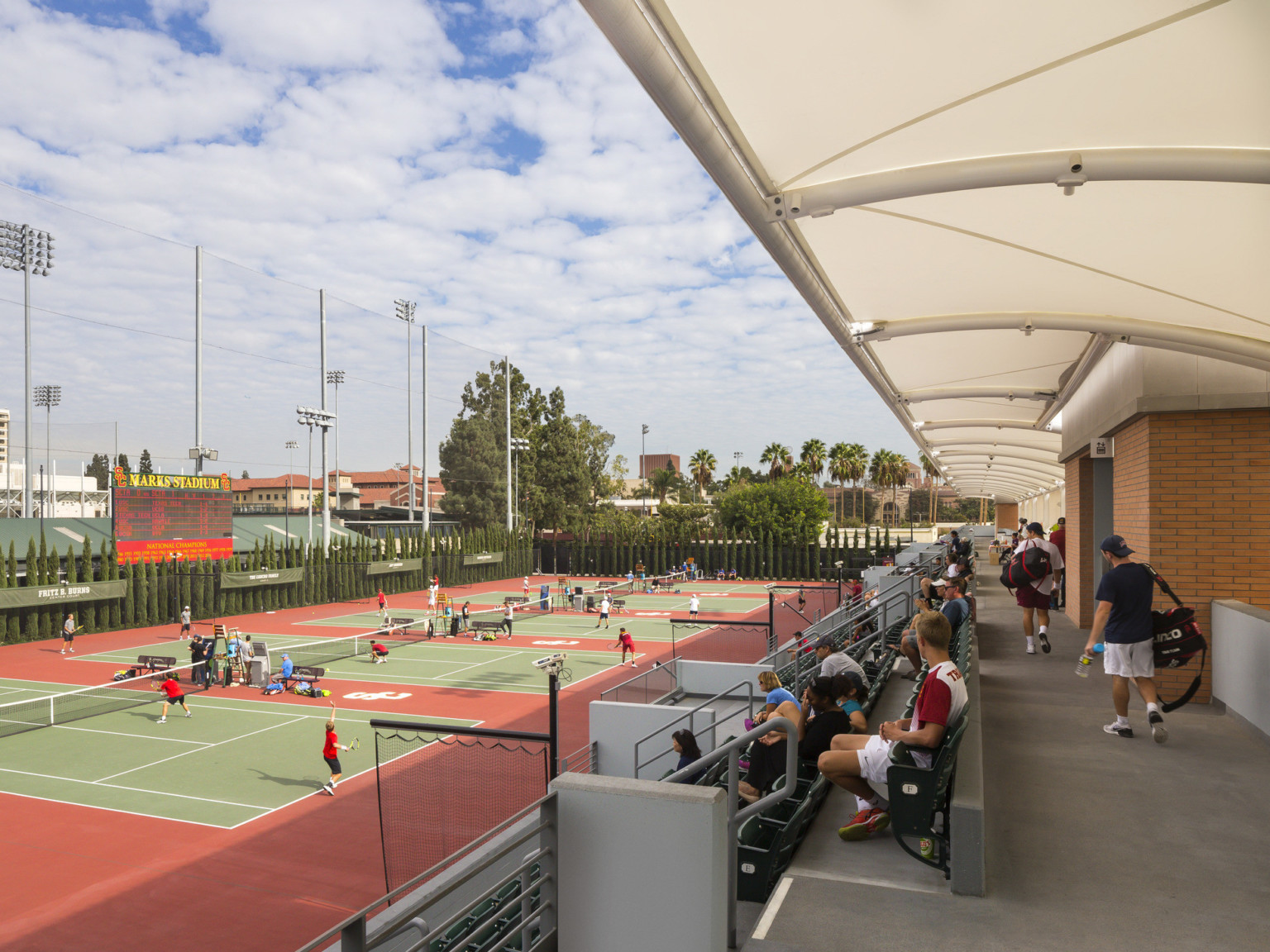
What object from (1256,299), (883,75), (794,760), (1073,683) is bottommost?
(1073,683)

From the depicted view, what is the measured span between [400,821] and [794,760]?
10.0 meters

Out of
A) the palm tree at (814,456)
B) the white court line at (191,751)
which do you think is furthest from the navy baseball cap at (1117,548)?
the palm tree at (814,456)

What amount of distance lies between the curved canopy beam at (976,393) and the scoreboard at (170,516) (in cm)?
2969

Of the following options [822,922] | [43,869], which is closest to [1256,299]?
[822,922]

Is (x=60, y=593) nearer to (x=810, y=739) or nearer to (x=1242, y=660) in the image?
(x=810, y=739)

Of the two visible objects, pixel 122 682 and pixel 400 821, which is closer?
pixel 400 821

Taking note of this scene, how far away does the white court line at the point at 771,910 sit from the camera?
412 centimetres

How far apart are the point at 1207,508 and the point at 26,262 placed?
4830 cm

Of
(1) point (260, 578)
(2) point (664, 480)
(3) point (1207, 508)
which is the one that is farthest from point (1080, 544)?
(2) point (664, 480)

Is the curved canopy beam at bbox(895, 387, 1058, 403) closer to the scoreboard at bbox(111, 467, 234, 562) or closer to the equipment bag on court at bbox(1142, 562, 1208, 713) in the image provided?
the equipment bag on court at bbox(1142, 562, 1208, 713)

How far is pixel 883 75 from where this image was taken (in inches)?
181

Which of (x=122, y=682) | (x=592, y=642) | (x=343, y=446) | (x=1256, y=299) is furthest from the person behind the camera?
(x=343, y=446)

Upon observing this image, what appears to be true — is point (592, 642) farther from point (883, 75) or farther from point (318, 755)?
point (883, 75)

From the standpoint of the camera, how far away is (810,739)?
6.98 meters
